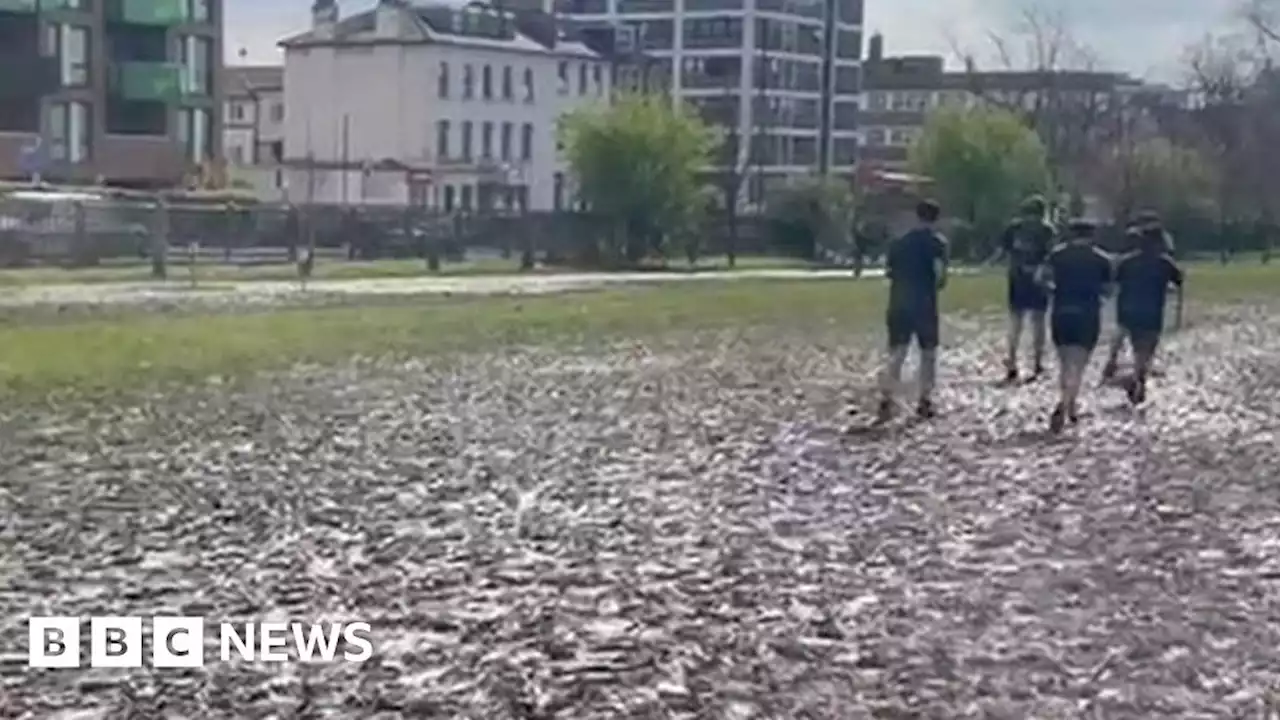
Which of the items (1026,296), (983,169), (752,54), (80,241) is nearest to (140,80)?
(80,241)

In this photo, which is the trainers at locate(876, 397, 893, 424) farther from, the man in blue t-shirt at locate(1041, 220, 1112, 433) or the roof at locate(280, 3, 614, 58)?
the roof at locate(280, 3, 614, 58)

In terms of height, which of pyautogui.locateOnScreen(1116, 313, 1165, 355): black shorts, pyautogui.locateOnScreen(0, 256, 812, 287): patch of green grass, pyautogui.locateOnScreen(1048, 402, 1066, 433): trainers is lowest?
pyautogui.locateOnScreen(0, 256, 812, 287): patch of green grass

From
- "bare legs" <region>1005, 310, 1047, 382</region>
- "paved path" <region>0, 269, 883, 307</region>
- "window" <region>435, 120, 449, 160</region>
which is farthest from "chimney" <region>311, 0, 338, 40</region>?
"bare legs" <region>1005, 310, 1047, 382</region>

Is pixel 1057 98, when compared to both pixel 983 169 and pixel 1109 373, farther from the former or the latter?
pixel 1109 373

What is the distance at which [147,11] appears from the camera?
254 feet

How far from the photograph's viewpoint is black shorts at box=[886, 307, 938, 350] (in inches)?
781

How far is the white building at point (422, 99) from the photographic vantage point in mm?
103812

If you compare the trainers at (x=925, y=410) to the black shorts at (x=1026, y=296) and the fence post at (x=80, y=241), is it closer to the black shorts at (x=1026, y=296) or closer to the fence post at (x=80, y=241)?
the black shorts at (x=1026, y=296)

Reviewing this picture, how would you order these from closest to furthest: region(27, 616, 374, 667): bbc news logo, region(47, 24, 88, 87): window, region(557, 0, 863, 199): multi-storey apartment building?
1. region(27, 616, 374, 667): bbc news logo
2. region(47, 24, 88, 87): window
3. region(557, 0, 863, 199): multi-storey apartment building

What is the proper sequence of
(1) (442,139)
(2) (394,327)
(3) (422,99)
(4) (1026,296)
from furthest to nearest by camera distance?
(1) (442,139) < (3) (422,99) < (2) (394,327) < (4) (1026,296)

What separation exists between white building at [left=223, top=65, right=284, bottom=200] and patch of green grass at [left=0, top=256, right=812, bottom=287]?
47.0 meters

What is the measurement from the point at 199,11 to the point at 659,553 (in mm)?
72811

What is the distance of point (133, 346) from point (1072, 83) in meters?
94.1

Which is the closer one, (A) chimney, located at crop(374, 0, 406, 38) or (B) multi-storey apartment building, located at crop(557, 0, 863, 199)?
(A) chimney, located at crop(374, 0, 406, 38)
